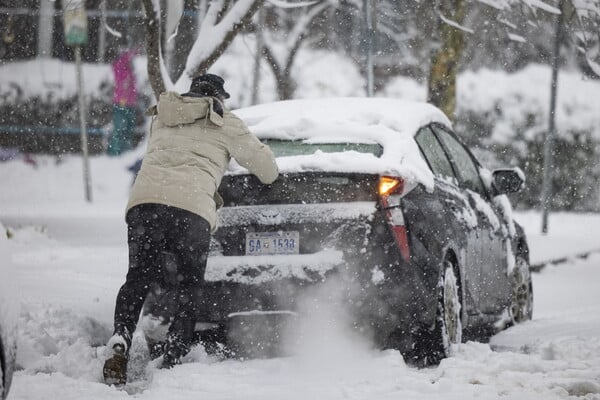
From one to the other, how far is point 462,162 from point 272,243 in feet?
7.55

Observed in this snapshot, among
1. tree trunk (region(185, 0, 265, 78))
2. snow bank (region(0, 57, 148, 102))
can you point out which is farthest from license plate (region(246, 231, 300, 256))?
snow bank (region(0, 57, 148, 102))

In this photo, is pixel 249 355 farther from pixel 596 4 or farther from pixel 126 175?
pixel 126 175

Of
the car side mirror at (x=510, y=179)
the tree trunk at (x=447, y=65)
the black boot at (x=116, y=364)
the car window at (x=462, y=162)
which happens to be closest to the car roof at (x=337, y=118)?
the car window at (x=462, y=162)

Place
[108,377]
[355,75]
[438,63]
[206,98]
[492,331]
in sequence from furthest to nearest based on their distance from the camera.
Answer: [355,75] → [438,63] → [492,331] → [206,98] → [108,377]

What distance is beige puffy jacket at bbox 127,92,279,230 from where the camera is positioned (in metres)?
5.86

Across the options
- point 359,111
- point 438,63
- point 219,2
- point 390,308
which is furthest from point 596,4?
point 390,308

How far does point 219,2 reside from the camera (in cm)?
1072

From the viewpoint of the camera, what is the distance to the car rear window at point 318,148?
636 centimetres

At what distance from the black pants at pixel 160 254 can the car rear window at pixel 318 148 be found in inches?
32.5

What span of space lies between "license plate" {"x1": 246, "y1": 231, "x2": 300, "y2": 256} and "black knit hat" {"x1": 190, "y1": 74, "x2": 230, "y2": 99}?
31.7 inches

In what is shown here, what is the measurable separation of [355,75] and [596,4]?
45.8 feet

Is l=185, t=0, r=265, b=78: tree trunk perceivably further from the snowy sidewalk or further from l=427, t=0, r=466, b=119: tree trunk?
the snowy sidewalk

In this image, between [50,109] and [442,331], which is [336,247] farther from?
[50,109]

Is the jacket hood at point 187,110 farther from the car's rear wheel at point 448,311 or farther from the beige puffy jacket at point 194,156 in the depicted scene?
the car's rear wheel at point 448,311
